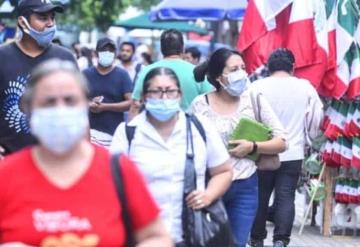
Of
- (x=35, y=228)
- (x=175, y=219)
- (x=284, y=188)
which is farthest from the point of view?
(x=284, y=188)

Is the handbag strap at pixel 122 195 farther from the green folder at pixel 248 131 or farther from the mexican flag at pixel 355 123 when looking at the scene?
the mexican flag at pixel 355 123

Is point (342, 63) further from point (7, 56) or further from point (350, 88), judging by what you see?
point (7, 56)

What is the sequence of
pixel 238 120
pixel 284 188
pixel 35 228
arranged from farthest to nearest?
pixel 284 188, pixel 238 120, pixel 35 228

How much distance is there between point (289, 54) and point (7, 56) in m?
3.77

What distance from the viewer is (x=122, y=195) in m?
3.96

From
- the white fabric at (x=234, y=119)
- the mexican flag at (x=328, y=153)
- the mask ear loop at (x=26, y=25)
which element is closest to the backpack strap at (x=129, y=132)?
the mask ear loop at (x=26, y=25)

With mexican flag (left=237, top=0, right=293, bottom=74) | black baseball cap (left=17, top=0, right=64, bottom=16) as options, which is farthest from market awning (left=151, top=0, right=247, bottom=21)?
black baseball cap (left=17, top=0, right=64, bottom=16)

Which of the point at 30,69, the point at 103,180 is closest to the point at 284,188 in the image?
the point at 30,69

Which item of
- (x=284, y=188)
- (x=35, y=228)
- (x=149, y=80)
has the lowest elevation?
(x=284, y=188)

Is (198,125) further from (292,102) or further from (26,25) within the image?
(292,102)

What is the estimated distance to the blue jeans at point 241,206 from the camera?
7.20 meters

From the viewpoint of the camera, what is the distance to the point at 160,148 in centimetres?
586

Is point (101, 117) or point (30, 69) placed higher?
point (30, 69)

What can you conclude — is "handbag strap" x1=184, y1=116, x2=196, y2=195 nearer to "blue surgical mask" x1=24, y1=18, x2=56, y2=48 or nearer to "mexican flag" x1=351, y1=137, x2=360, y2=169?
"blue surgical mask" x1=24, y1=18, x2=56, y2=48
